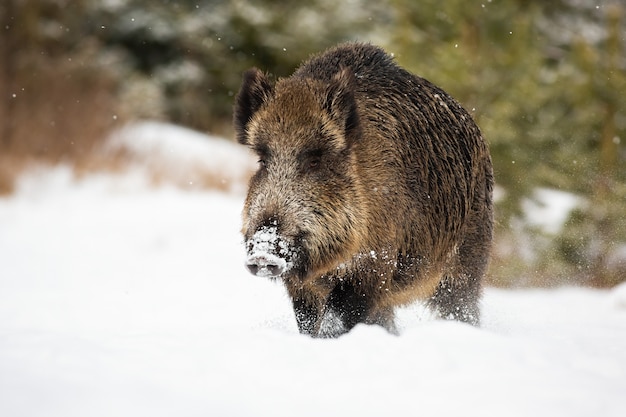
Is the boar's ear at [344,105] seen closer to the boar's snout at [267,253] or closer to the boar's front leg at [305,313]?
the boar's snout at [267,253]

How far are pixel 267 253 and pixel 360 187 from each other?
0.79 m

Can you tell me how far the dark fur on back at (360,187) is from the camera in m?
4.12

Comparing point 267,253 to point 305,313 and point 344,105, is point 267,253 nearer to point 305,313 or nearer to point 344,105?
point 305,313

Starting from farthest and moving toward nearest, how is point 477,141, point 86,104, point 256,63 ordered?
point 256,63 → point 86,104 → point 477,141

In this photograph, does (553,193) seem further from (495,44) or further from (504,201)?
(495,44)

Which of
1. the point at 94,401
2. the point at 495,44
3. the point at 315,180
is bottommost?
the point at 94,401

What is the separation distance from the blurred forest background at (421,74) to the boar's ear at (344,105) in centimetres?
329

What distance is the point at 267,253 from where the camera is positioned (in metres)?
3.76

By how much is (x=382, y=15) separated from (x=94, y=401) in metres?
21.6

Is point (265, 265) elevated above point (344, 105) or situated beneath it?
situated beneath

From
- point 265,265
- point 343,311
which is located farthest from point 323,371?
point 343,311

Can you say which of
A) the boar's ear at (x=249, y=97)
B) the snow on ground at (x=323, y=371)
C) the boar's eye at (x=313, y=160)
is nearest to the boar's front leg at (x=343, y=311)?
the snow on ground at (x=323, y=371)

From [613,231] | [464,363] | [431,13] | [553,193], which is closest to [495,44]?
[431,13]

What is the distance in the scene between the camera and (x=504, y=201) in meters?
8.89
